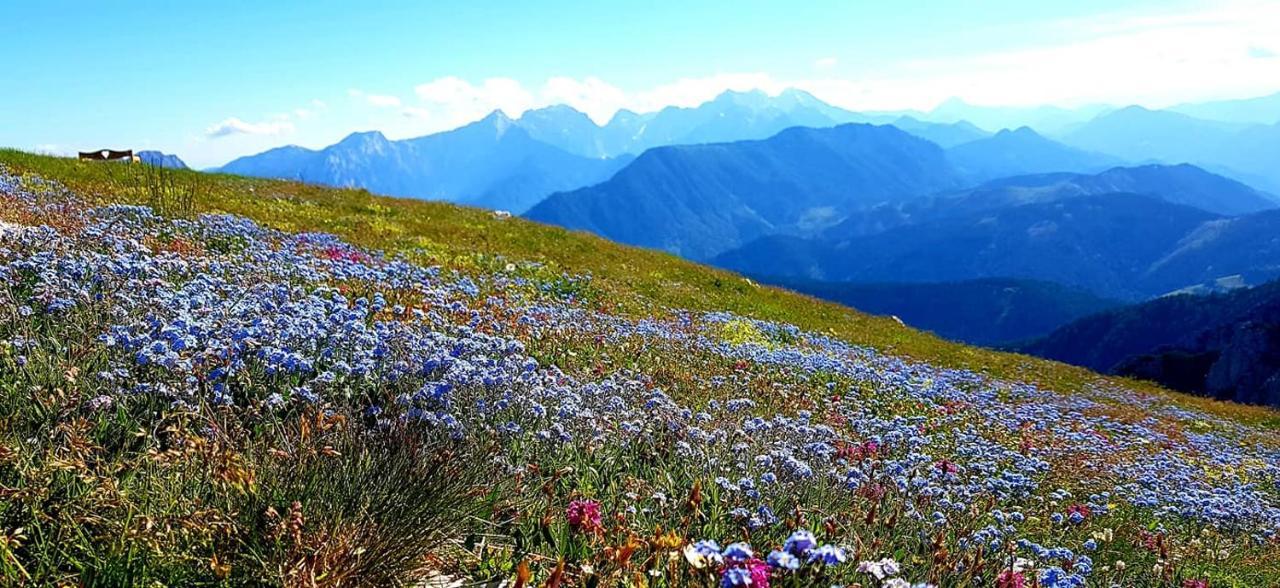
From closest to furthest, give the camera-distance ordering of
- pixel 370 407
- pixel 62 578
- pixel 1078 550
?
1. pixel 62 578
2. pixel 370 407
3. pixel 1078 550

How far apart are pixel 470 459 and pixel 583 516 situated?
837 mm

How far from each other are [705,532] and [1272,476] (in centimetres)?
1233

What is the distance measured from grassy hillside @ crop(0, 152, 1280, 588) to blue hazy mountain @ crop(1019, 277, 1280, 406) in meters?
47.7

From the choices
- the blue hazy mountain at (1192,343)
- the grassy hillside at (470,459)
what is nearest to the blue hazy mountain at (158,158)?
the grassy hillside at (470,459)

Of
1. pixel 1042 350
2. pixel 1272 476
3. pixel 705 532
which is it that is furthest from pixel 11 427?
pixel 1042 350

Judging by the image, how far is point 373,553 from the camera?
3236 millimetres

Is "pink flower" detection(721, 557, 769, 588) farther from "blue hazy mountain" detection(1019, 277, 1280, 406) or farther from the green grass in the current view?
"blue hazy mountain" detection(1019, 277, 1280, 406)

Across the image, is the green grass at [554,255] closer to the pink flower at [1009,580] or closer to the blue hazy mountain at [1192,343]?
the pink flower at [1009,580]

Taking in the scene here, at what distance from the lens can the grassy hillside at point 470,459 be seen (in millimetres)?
3219

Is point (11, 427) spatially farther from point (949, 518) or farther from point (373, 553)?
point (949, 518)

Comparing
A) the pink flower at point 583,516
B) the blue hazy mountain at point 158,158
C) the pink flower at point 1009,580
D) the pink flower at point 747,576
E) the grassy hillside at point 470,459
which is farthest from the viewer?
Result: the blue hazy mountain at point 158,158

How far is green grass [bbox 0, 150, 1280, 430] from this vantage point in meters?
19.2

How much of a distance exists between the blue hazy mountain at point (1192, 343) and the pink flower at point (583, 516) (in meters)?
53.8

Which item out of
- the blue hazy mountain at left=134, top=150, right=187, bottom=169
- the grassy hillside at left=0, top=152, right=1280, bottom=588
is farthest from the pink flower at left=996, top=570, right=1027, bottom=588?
the blue hazy mountain at left=134, top=150, right=187, bottom=169
